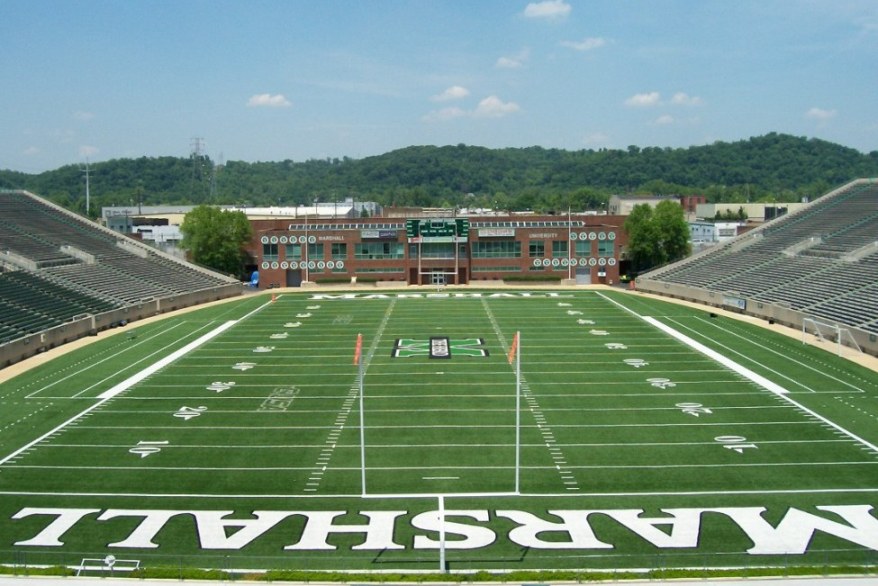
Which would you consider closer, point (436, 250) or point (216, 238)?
point (436, 250)

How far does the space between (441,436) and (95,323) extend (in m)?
27.4

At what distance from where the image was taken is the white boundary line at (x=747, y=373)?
937 inches

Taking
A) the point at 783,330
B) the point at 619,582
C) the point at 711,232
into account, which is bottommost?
the point at 619,582

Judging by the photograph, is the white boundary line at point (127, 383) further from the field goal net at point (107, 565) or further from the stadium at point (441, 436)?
the field goal net at point (107, 565)

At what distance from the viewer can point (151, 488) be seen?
776 inches

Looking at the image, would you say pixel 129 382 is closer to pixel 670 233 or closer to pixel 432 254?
pixel 432 254

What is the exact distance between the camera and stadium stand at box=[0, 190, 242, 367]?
4019cm

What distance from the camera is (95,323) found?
145ft

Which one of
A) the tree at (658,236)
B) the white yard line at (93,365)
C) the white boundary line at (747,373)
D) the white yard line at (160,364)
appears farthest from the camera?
the tree at (658,236)

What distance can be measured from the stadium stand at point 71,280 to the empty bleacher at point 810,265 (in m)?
36.0

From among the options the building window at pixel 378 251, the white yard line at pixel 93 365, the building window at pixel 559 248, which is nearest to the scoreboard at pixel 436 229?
the building window at pixel 378 251

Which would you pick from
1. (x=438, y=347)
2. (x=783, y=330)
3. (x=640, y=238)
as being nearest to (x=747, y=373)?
(x=783, y=330)

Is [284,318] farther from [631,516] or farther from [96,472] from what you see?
[631,516]

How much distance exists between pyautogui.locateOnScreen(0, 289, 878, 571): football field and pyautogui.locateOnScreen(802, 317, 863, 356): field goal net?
168 centimetres
